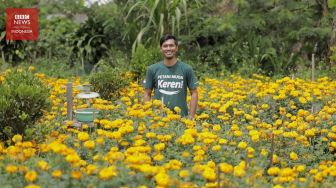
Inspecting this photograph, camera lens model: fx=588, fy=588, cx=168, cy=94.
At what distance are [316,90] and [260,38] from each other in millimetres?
4349

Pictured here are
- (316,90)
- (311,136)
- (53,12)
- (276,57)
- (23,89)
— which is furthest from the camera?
(53,12)

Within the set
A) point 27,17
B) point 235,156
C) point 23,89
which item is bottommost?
point 235,156

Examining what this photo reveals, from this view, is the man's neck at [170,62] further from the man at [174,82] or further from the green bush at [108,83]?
the green bush at [108,83]

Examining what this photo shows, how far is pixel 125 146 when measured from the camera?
414 cm

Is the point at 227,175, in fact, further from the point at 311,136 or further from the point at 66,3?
the point at 66,3

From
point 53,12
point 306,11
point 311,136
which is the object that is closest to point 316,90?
point 311,136

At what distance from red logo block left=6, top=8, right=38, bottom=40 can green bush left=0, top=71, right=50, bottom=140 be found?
3256 millimetres

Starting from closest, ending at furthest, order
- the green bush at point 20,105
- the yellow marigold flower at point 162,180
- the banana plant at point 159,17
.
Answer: the yellow marigold flower at point 162,180, the green bush at point 20,105, the banana plant at point 159,17

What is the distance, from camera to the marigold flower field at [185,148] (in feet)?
10.1

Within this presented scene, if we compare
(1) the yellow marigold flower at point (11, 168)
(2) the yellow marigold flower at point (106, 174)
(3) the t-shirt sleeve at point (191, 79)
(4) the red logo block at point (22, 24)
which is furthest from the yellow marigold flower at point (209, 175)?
(4) the red logo block at point (22, 24)

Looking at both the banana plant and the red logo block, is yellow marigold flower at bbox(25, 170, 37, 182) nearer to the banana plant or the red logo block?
the red logo block

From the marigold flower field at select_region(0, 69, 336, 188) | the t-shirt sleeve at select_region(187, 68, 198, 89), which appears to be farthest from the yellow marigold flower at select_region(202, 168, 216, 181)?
the t-shirt sleeve at select_region(187, 68, 198, 89)

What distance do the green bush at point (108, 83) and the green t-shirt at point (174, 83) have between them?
3.95ft

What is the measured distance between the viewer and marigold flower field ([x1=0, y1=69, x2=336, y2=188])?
3082 mm
